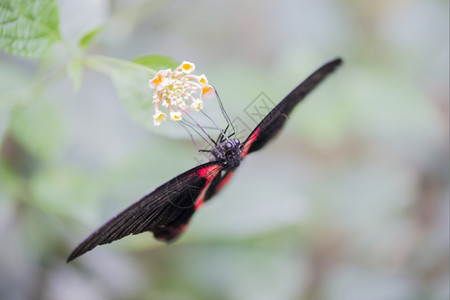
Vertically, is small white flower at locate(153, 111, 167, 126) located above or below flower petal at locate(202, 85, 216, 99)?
above

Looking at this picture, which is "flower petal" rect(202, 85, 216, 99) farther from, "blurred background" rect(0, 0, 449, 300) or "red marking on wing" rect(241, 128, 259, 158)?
"blurred background" rect(0, 0, 449, 300)

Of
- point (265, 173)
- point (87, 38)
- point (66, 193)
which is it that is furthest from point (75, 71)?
point (265, 173)

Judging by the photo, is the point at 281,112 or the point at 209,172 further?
the point at 281,112

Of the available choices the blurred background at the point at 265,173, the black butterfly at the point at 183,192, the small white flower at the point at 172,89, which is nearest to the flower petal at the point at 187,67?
the small white flower at the point at 172,89

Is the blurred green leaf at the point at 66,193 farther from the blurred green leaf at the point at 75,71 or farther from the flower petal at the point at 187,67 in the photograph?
the flower petal at the point at 187,67

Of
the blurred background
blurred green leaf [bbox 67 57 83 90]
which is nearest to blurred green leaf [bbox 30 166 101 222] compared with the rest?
the blurred background

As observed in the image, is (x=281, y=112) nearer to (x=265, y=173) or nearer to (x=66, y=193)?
(x=66, y=193)
